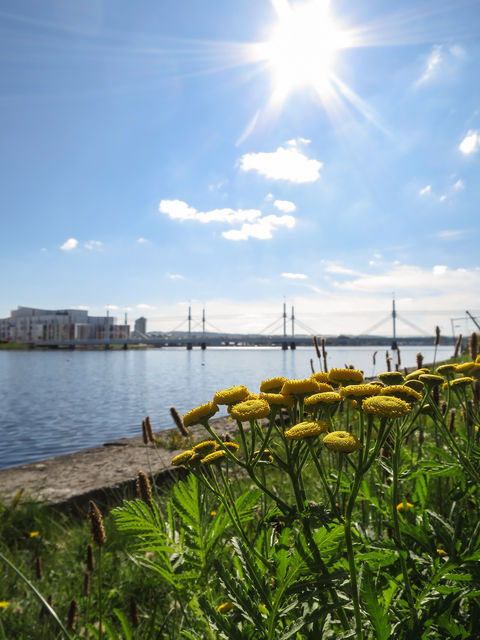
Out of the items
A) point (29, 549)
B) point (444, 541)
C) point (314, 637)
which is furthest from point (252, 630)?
point (29, 549)

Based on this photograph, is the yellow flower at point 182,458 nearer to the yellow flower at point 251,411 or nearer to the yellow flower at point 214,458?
the yellow flower at point 214,458

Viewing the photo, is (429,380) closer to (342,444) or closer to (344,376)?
(344,376)

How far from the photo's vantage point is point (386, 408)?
2.60 ft

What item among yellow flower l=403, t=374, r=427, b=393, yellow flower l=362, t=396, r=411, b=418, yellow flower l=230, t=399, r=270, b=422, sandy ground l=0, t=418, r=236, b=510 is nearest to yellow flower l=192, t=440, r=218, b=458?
yellow flower l=230, t=399, r=270, b=422

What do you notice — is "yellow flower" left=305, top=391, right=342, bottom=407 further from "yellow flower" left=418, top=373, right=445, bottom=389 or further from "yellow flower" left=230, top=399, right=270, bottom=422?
"yellow flower" left=418, top=373, right=445, bottom=389

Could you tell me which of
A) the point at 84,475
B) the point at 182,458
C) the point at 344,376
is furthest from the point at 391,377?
the point at 84,475

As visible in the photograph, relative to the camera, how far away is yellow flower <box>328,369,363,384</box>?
1120 mm

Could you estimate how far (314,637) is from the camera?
2.81ft

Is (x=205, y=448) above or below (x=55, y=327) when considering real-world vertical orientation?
below

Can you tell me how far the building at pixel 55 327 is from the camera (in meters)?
122

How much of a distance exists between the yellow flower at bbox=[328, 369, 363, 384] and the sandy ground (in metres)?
2.49

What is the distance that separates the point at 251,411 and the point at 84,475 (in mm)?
4502

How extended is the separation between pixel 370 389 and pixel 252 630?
658 mm

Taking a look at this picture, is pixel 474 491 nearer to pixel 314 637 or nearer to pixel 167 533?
pixel 314 637
